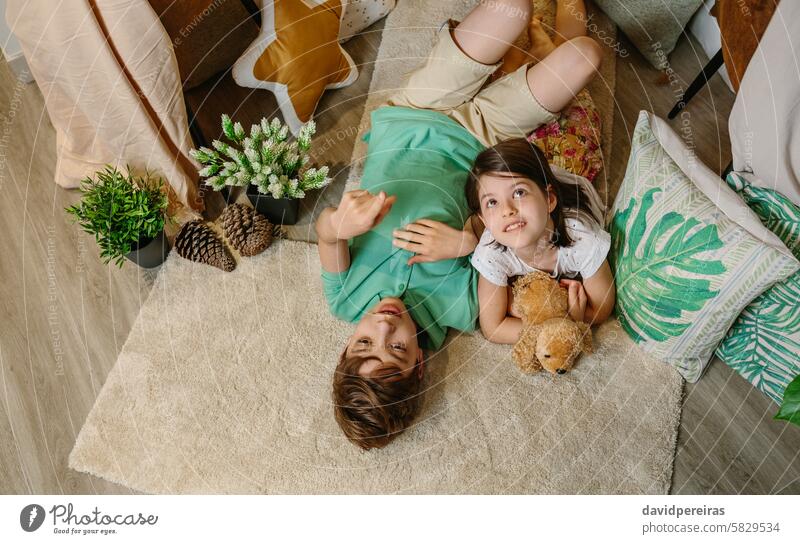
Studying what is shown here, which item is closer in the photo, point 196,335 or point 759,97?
point 759,97

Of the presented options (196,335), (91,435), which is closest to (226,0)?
(196,335)

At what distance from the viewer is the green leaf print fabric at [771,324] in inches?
33.1

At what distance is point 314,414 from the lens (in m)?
1.04

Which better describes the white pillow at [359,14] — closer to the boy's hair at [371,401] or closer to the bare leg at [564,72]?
Answer: the bare leg at [564,72]

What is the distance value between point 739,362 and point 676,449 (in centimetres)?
19

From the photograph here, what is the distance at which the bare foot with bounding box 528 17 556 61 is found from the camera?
1.19 metres

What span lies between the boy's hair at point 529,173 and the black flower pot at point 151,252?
614mm

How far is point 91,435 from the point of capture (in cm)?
102

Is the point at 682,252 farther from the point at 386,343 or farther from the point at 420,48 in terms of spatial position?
the point at 420,48

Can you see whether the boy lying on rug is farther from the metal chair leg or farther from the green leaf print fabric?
the metal chair leg

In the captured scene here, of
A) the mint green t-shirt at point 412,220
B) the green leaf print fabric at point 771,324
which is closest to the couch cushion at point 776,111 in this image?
the green leaf print fabric at point 771,324

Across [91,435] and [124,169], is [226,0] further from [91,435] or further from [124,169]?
[91,435]

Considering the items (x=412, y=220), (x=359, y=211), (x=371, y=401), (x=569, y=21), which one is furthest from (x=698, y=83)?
(x=371, y=401)

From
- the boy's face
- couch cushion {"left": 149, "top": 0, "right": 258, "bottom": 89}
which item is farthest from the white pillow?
the boy's face
